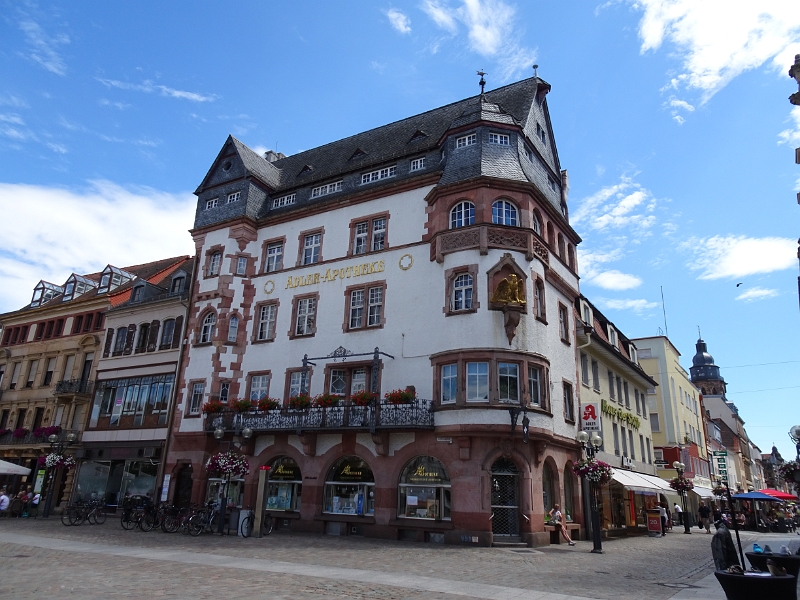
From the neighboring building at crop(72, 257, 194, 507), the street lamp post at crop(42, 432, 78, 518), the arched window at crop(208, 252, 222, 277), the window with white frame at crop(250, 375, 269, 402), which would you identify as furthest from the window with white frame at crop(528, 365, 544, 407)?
the street lamp post at crop(42, 432, 78, 518)

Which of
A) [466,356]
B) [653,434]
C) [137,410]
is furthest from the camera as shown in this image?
[653,434]

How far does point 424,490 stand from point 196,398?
1415 centimetres

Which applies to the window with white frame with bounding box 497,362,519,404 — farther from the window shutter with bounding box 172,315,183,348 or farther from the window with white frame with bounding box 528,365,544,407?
the window shutter with bounding box 172,315,183,348

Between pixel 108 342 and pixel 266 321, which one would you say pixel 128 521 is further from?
pixel 108 342

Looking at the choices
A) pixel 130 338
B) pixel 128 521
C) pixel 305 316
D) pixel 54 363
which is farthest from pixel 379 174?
pixel 54 363

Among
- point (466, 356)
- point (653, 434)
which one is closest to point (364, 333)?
point (466, 356)

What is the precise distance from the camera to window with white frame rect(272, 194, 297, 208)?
34688mm

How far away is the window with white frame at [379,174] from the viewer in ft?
102

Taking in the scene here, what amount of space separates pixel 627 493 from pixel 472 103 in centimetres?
2462

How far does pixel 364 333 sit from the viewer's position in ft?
92.3

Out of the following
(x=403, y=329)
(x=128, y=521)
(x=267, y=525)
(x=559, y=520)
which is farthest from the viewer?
(x=403, y=329)

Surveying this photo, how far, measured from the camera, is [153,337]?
36.5 metres

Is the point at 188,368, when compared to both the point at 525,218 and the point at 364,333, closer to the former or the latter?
the point at 364,333

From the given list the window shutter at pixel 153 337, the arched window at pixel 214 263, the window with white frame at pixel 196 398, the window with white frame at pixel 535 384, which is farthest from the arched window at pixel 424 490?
the window shutter at pixel 153 337
